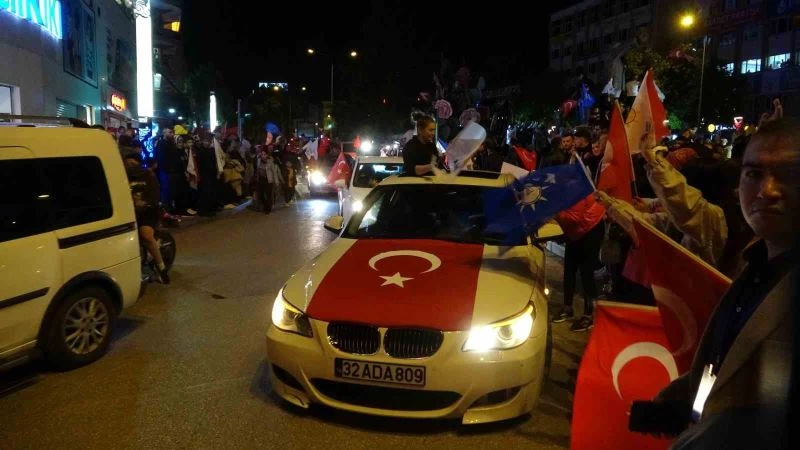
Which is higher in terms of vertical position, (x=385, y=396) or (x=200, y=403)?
(x=385, y=396)

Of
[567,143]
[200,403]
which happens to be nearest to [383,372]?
[200,403]

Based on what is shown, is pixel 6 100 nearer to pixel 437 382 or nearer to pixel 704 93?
pixel 437 382

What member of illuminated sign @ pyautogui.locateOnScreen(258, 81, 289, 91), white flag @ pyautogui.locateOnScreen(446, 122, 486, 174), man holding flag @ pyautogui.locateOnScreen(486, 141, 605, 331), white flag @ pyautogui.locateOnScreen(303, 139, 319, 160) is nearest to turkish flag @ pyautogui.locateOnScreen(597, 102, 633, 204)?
man holding flag @ pyautogui.locateOnScreen(486, 141, 605, 331)

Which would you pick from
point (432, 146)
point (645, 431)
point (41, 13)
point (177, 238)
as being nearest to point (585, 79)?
point (432, 146)

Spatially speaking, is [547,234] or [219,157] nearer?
[547,234]

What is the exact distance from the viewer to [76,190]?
5.78 m

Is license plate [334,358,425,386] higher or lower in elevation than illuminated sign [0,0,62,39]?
lower

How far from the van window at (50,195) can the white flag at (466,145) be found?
3373 millimetres

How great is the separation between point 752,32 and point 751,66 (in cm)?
278

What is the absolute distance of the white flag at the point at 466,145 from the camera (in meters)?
6.67

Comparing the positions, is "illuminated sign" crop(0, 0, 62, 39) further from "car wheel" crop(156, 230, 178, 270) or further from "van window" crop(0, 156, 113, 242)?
"van window" crop(0, 156, 113, 242)

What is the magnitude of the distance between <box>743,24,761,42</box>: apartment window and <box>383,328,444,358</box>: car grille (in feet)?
195

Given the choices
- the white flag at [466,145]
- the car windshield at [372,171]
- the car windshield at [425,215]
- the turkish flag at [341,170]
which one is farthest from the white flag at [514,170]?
the turkish flag at [341,170]

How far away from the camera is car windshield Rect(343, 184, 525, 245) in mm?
5793
